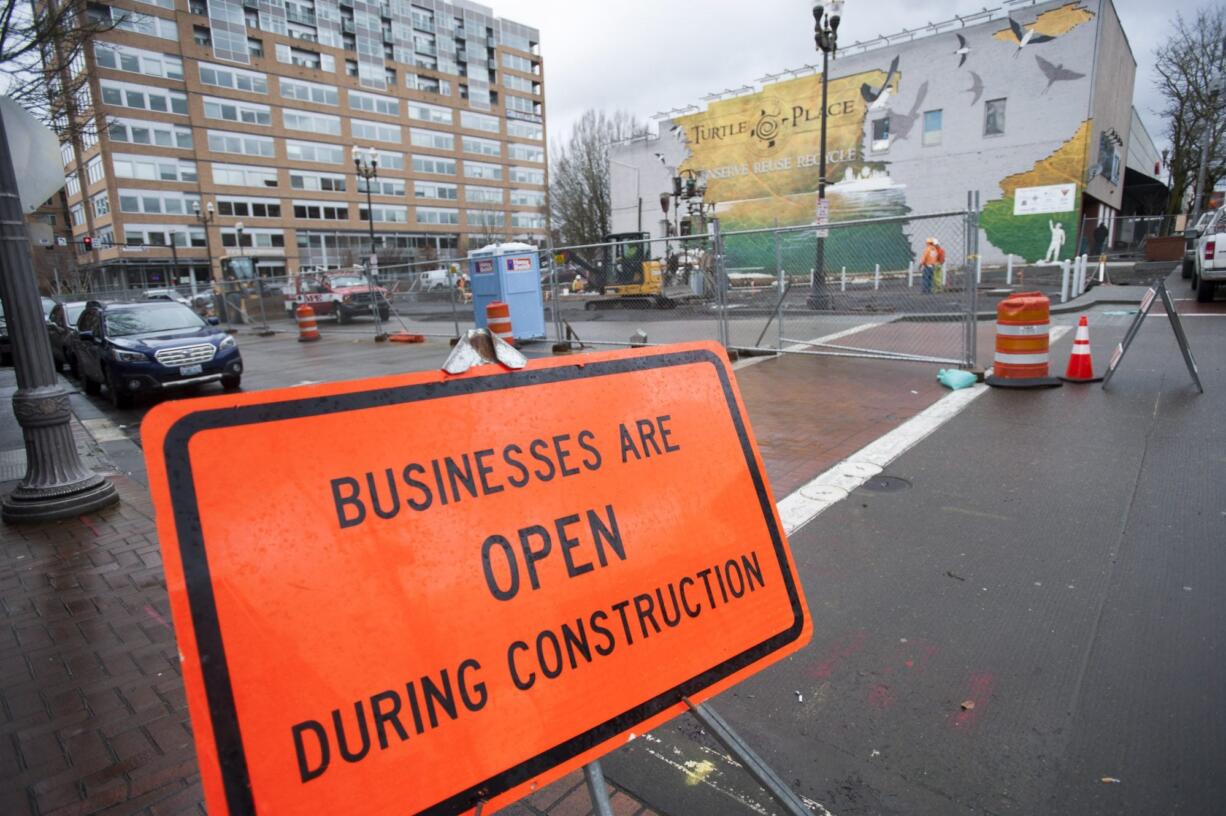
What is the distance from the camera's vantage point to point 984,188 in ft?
107

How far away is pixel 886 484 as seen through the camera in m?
4.91

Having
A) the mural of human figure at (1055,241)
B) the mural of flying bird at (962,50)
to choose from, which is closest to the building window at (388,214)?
the mural of flying bird at (962,50)

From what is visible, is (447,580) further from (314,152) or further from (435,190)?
(435,190)

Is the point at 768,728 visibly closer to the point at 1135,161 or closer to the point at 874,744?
the point at 874,744

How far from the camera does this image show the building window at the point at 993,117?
31656 millimetres

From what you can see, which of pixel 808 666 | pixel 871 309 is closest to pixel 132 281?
pixel 871 309

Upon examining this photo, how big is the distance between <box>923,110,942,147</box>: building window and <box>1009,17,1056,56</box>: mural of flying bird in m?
4.02

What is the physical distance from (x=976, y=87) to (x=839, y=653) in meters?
37.4

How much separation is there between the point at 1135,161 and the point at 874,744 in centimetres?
5919

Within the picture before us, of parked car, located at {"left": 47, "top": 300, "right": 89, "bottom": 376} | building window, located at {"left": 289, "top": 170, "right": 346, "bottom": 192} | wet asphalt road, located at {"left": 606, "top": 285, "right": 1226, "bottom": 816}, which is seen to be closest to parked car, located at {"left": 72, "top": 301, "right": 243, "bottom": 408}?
parked car, located at {"left": 47, "top": 300, "right": 89, "bottom": 376}

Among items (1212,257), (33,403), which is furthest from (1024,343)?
(1212,257)

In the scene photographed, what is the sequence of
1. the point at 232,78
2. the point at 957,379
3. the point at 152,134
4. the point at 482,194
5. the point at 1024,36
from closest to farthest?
the point at 957,379
the point at 1024,36
the point at 152,134
the point at 232,78
the point at 482,194

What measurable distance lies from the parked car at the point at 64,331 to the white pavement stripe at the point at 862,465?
46.8 feet

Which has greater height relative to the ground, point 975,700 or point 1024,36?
point 1024,36
